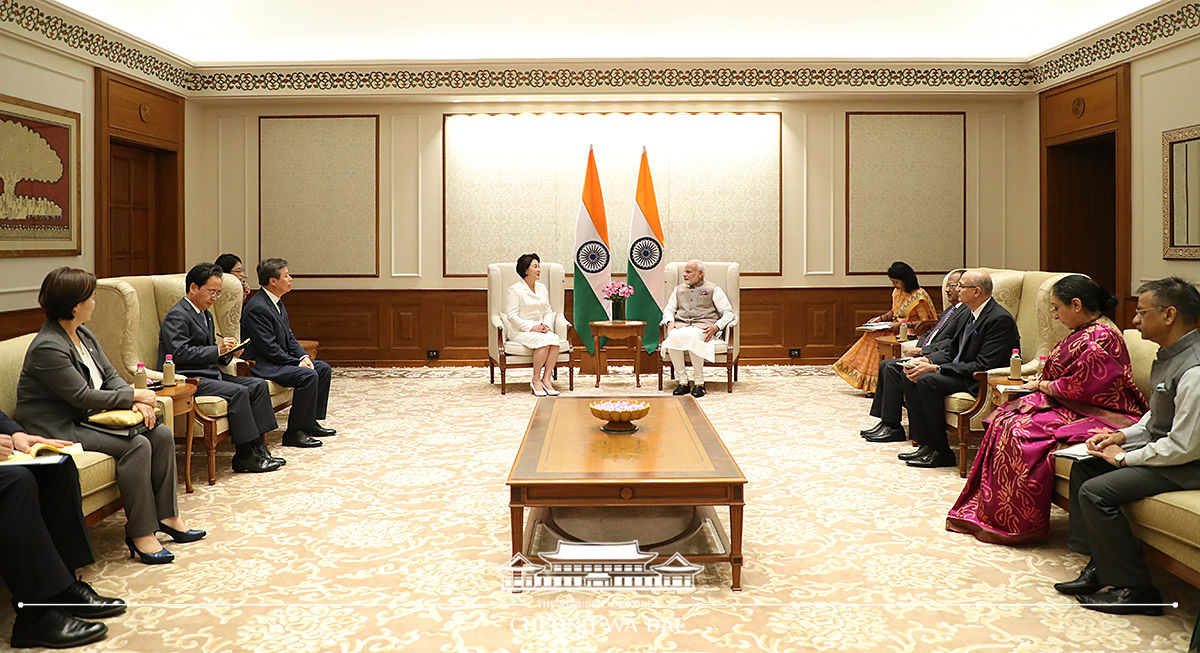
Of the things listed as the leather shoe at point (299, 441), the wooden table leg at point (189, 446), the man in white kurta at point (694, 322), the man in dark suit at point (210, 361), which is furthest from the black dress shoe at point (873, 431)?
the wooden table leg at point (189, 446)

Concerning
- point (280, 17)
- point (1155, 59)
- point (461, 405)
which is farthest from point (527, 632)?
point (280, 17)

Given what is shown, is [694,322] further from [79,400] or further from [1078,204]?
[79,400]

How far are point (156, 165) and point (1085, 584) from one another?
9747mm

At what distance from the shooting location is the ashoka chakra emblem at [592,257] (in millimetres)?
10003

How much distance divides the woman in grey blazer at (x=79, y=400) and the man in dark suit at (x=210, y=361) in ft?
4.27

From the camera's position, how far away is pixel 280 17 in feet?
32.1

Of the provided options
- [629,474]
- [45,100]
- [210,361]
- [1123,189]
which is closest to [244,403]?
[210,361]

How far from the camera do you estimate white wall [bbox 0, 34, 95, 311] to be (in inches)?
286

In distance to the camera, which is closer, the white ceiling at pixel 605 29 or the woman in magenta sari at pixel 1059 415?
the woman in magenta sari at pixel 1059 415

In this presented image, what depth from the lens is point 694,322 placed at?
29.8 feet

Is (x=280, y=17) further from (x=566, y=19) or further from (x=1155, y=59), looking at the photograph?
(x=1155, y=59)

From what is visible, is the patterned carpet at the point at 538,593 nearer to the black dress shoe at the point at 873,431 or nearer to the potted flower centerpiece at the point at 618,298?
the black dress shoe at the point at 873,431

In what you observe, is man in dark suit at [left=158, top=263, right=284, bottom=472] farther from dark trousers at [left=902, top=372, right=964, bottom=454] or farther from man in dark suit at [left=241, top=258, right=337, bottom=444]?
dark trousers at [left=902, top=372, right=964, bottom=454]

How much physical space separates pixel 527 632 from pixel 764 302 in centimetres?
791
